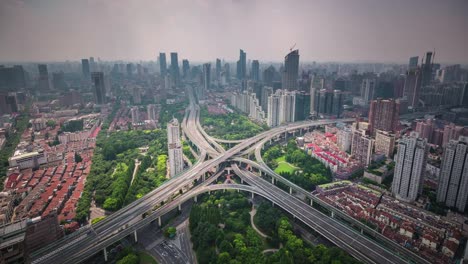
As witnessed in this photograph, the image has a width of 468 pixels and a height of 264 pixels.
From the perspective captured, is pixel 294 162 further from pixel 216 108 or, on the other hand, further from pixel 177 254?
pixel 216 108

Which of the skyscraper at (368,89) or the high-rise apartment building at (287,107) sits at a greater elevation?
the skyscraper at (368,89)

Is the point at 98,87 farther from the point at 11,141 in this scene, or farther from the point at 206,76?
the point at 206,76

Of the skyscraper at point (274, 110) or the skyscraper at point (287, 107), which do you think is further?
the skyscraper at point (287, 107)

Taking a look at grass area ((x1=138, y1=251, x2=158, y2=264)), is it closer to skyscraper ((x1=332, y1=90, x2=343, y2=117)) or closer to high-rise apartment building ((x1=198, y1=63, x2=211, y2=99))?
skyscraper ((x1=332, y1=90, x2=343, y2=117))

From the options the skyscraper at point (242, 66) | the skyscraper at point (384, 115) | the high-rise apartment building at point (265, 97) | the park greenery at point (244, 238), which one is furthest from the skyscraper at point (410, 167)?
the skyscraper at point (242, 66)

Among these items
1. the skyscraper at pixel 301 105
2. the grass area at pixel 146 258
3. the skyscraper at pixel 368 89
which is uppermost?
the skyscraper at pixel 368 89

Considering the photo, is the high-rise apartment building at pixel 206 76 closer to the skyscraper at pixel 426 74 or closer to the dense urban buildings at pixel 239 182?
the dense urban buildings at pixel 239 182

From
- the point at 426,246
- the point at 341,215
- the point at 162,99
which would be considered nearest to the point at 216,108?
the point at 162,99
